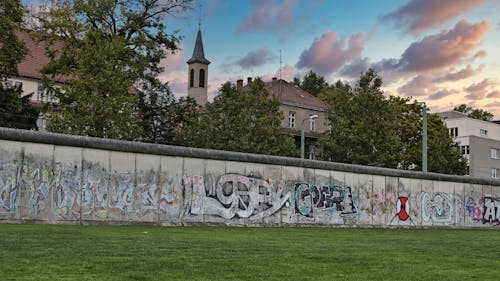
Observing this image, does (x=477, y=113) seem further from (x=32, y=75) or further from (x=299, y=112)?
(x=32, y=75)

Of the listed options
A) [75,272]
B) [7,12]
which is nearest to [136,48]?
[7,12]

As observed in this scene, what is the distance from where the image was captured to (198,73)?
9219 centimetres

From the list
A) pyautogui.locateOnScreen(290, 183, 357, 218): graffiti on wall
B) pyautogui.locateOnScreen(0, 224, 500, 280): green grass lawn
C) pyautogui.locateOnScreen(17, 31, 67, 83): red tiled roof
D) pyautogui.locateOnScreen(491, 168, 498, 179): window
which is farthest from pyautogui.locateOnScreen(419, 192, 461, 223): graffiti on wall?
pyautogui.locateOnScreen(491, 168, 498, 179): window

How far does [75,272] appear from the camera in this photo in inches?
334

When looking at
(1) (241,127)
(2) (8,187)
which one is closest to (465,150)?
(1) (241,127)

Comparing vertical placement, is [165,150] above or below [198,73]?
below

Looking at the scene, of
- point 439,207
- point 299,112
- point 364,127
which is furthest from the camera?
point 299,112

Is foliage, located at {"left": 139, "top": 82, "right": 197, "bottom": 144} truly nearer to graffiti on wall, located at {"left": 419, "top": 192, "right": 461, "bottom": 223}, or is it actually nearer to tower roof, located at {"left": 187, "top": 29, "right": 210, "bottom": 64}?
graffiti on wall, located at {"left": 419, "top": 192, "right": 461, "bottom": 223}

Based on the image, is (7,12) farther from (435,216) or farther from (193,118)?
(435,216)

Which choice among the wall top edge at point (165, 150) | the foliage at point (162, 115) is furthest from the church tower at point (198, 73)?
the wall top edge at point (165, 150)

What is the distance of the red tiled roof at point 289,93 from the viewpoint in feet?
241

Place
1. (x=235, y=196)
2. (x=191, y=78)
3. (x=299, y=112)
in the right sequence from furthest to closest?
(x=191, y=78), (x=299, y=112), (x=235, y=196)

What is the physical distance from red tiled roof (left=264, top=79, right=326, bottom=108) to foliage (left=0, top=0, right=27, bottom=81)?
3887cm

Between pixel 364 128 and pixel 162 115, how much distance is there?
16.2 m
